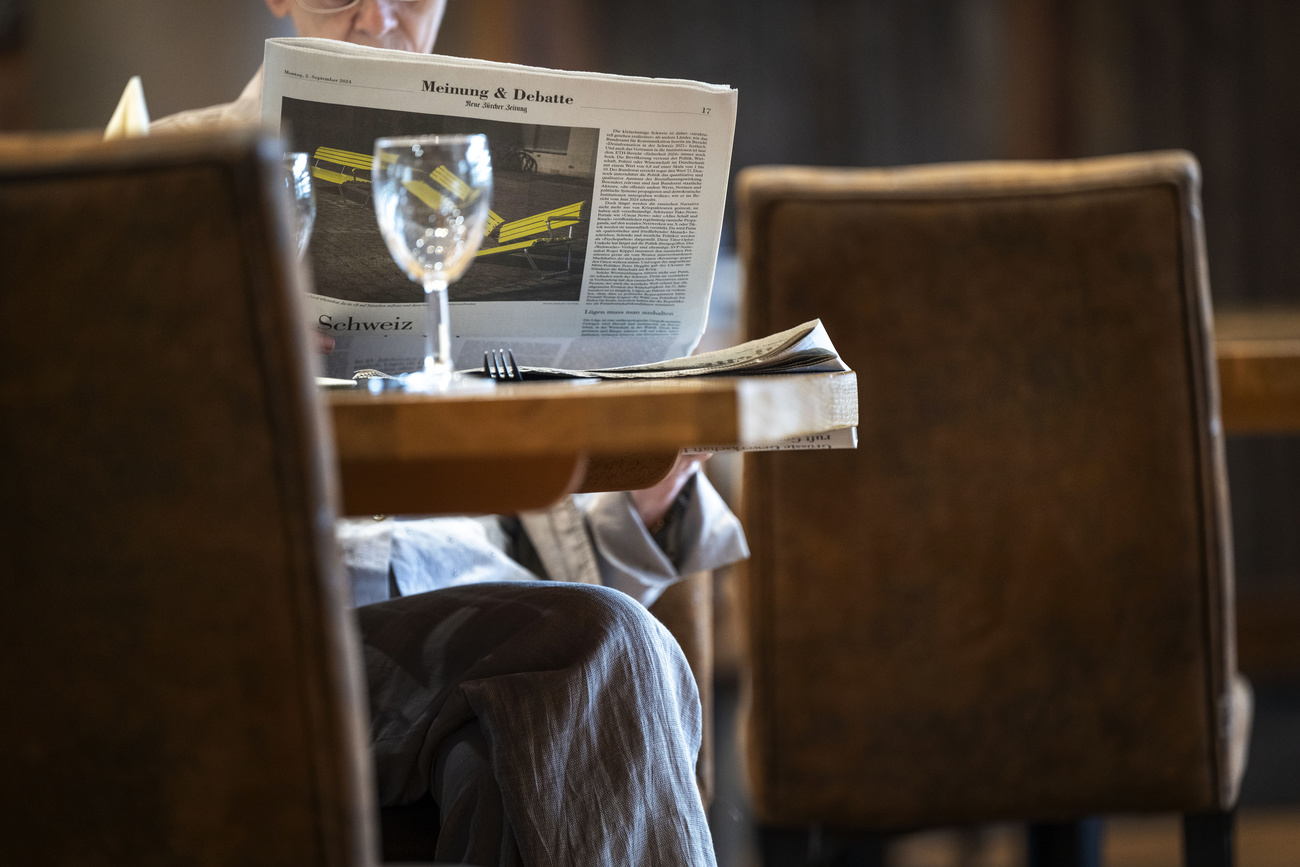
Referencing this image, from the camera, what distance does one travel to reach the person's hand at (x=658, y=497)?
3.55 ft

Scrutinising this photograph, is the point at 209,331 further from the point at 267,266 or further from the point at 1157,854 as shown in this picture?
the point at 1157,854

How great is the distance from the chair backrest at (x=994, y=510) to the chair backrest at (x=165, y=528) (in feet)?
2.50

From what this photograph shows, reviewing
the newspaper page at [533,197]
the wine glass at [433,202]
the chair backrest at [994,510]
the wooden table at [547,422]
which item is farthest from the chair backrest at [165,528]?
the chair backrest at [994,510]

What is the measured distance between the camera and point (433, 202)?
2.33ft

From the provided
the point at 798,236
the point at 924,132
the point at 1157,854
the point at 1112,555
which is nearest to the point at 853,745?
the point at 1112,555

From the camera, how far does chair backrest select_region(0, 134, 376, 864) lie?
18.7 inches

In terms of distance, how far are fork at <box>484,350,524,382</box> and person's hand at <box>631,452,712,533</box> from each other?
309 millimetres

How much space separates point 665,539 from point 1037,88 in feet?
9.34

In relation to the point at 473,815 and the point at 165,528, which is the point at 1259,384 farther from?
the point at 165,528

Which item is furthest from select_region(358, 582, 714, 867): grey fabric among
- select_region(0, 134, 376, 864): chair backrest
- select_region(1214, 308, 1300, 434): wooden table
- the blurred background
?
the blurred background

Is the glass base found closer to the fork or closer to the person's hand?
the fork

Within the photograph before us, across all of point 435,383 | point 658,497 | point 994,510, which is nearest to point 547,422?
point 435,383

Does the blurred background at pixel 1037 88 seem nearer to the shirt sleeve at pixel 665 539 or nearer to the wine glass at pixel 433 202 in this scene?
the shirt sleeve at pixel 665 539

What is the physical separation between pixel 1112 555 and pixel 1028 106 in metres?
2.62
